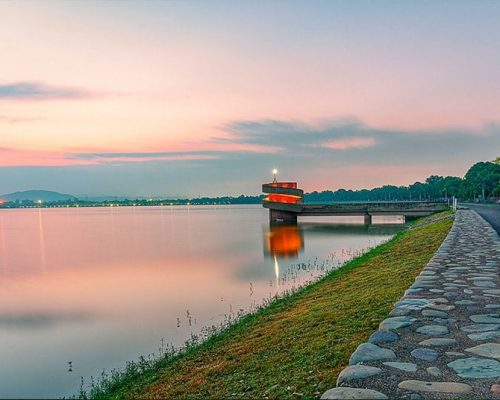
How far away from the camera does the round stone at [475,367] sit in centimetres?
376

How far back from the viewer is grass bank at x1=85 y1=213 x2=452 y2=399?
4.55 metres

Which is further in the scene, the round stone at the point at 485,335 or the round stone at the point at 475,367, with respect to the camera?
the round stone at the point at 485,335

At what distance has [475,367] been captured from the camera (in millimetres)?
3932

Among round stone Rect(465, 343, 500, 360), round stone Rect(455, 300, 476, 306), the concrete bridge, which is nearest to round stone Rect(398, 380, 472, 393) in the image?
round stone Rect(465, 343, 500, 360)

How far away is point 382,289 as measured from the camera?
866 centimetres

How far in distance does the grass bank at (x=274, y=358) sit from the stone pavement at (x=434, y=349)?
37 cm

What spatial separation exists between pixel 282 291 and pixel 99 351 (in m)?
7.90

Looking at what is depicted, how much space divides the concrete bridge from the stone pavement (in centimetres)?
5316

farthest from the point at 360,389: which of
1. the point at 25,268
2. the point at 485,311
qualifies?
the point at 25,268

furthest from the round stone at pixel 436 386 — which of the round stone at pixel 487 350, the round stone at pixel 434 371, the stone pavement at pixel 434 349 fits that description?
the round stone at pixel 487 350

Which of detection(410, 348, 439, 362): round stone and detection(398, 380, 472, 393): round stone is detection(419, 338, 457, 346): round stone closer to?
detection(410, 348, 439, 362): round stone

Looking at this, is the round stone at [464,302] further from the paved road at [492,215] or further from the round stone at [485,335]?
the paved road at [492,215]

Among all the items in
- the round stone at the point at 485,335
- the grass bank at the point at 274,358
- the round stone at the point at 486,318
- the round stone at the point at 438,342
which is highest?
the round stone at the point at 438,342

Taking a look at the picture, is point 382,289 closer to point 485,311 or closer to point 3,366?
point 485,311
